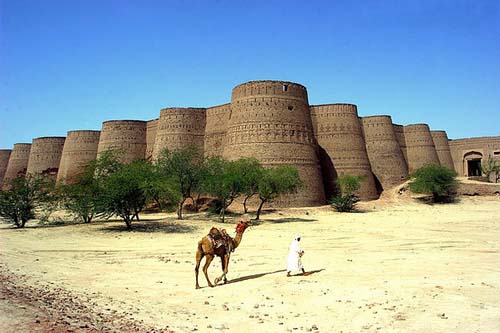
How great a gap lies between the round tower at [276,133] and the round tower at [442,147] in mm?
19389

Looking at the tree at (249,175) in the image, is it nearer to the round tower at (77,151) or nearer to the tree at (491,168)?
the round tower at (77,151)

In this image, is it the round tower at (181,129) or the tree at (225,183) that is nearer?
the tree at (225,183)

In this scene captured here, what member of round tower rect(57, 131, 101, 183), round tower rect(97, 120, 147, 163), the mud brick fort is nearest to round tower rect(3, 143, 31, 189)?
the mud brick fort

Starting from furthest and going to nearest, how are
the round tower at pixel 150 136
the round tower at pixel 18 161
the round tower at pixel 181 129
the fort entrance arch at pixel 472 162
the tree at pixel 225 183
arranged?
the round tower at pixel 18 161, the fort entrance arch at pixel 472 162, the round tower at pixel 150 136, the round tower at pixel 181 129, the tree at pixel 225 183

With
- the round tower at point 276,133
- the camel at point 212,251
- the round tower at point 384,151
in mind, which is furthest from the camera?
the round tower at point 384,151

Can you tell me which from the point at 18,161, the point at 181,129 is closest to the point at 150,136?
the point at 181,129

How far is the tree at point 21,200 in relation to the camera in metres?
18.2

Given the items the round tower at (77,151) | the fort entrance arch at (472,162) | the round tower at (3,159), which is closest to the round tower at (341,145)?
the fort entrance arch at (472,162)

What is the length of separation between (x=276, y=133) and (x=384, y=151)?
12302 mm

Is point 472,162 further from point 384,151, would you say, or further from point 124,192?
point 124,192

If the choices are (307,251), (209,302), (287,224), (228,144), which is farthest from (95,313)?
(228,144)

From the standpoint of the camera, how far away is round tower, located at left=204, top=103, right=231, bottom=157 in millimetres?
30266

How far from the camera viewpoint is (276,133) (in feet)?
86.4

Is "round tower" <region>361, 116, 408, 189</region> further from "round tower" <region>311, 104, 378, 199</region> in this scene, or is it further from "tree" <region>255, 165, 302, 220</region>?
"tree" <region>255, 165, 302, 220</region>
